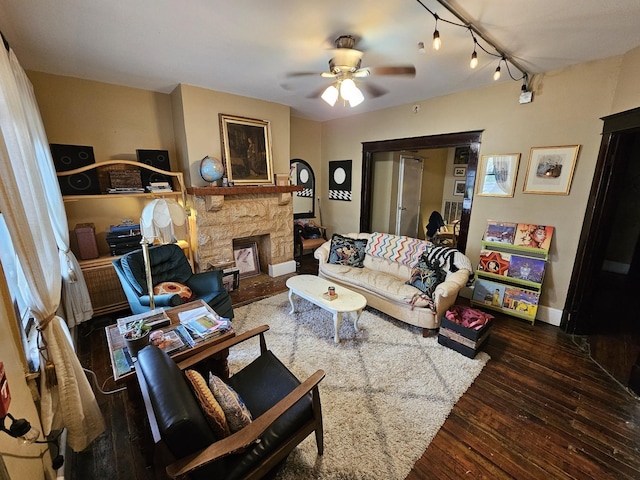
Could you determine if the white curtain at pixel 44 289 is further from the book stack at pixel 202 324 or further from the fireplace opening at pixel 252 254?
the fireplace opening at pixel 252 254

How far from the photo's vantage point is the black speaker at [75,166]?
9.16ft

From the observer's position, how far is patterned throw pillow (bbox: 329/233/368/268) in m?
3.76

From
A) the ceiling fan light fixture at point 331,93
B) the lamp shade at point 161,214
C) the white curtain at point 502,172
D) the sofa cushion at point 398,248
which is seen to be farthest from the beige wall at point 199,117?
the white curtain at point 502,172

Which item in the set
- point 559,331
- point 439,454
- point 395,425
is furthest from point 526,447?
point 559,331

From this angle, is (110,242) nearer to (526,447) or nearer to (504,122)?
(526,447)

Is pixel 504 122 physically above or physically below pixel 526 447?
above

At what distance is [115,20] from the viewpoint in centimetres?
A: 186

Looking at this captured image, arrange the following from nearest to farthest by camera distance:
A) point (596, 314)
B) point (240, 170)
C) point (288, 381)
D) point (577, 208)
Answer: point (288, 381) < point (577, 208) < point (596, 314) < point (240, 170)

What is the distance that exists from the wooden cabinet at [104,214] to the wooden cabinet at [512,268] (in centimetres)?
390

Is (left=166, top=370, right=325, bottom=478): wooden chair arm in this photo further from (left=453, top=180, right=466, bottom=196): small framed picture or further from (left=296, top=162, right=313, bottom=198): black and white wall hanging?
(left=453, top=180, right=466, bottom=196): small framed picture

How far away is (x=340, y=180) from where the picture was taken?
5137mm

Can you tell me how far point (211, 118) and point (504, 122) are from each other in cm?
356

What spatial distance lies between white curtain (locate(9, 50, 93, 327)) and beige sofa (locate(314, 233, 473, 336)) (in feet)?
8.68

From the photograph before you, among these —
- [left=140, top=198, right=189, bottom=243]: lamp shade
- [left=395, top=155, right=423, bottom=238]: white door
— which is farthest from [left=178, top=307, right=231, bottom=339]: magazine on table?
[left=395, top=155, right=423, bottom=238]: white door
